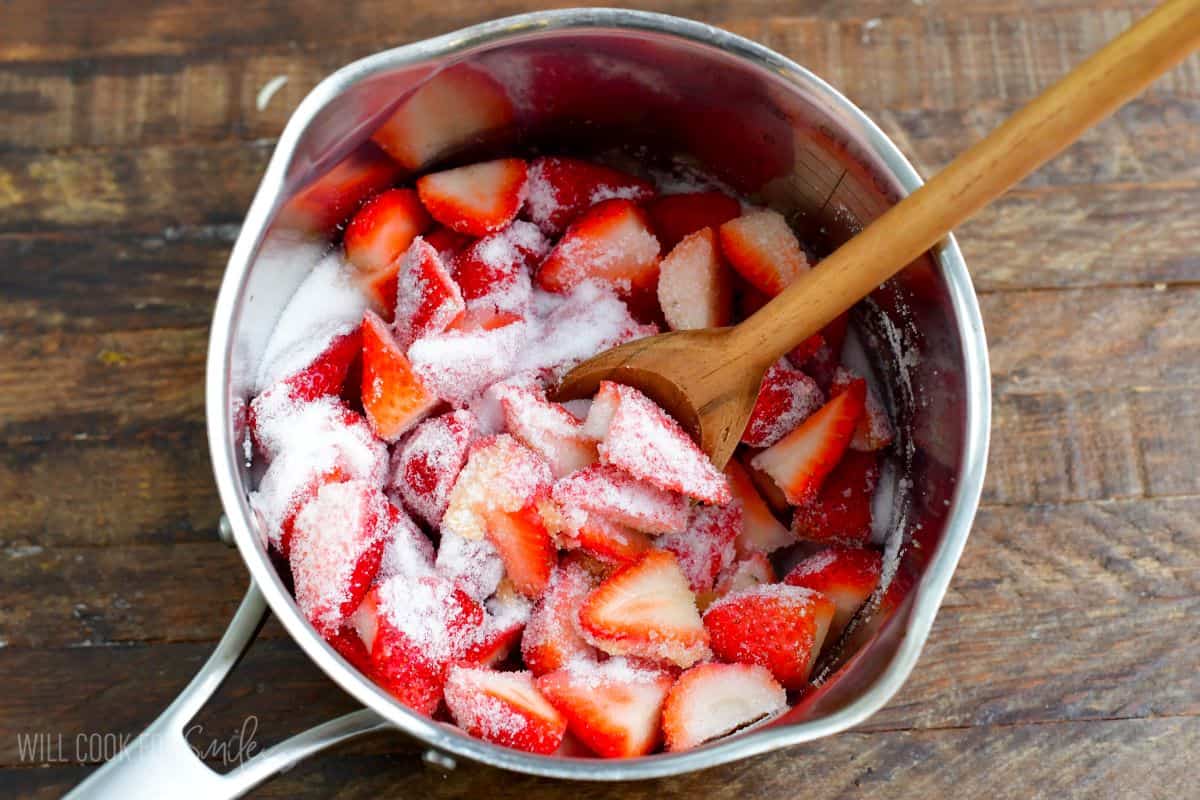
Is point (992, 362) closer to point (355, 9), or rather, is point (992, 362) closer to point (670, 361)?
point (670, 361)

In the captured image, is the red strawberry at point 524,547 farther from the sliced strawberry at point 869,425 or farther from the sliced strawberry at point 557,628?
the sliced strawberry at point 869,425

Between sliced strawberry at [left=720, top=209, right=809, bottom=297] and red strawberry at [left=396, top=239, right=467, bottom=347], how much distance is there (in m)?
0.31

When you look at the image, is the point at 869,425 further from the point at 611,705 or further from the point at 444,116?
the point at 444,116

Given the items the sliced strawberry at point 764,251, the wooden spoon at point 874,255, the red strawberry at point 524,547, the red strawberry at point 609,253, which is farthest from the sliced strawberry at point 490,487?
the sliced strawberry at point 764,251

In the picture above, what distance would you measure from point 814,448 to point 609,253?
0.31m

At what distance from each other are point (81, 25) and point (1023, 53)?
1269 mm

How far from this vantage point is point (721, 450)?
1.05 metres

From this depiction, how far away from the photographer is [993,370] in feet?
4.23

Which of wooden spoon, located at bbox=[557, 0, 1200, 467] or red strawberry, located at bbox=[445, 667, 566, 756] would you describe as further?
red strawberry, located at bbox=[445, 667, 566, 756]

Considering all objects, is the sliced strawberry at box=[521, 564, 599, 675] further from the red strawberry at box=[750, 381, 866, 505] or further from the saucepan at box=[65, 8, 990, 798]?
the red strawberry at box=[750, 381, 866, 505]

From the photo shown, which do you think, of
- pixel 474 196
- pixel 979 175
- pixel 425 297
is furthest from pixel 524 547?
pixel 979 175

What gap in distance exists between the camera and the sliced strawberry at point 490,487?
3.38 ft

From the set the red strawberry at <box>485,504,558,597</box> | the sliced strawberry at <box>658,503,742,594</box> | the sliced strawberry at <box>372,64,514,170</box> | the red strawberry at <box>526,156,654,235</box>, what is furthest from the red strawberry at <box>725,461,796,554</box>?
the sliced strawberry at <box>372,64,514,170</box>

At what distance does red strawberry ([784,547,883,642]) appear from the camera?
108 centimetres
